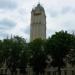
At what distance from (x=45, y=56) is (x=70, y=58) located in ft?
22.9

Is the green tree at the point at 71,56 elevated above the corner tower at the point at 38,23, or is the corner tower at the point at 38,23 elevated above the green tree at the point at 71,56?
the corner tower at the point at 38,23

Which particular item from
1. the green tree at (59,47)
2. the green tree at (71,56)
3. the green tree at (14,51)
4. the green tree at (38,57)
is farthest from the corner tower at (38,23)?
the green tree at (71,56)

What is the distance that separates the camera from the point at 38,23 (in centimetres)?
14400

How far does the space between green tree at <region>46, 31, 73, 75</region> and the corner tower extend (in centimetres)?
6282

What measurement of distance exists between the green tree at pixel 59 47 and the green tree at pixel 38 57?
317 centimetres

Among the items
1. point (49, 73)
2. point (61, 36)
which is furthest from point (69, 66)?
point (61, 36)

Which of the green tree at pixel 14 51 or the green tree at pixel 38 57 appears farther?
the green tree at pixel 14 51

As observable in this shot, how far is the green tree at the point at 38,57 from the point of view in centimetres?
7394

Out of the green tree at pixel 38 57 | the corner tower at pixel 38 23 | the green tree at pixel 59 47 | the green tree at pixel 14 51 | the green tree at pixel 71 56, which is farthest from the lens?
the corner tower at pixel 38 23

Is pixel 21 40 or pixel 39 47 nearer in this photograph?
pixel 39 47

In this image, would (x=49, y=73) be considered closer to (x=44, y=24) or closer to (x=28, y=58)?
(x=28, y=58)

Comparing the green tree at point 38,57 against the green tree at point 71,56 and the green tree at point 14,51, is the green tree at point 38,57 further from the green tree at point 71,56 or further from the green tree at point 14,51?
the green tree at point 71,56

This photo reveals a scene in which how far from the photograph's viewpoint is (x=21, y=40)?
270ft

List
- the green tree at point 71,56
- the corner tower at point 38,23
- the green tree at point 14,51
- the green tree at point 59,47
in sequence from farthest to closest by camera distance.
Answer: the corner tower at point 38,23 → the green tree at point 14,51 → the green tree at point 71,56 → the green tree at point 59,47
